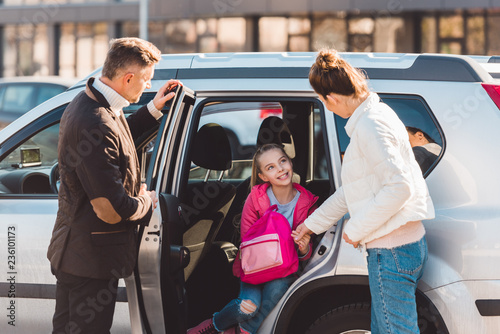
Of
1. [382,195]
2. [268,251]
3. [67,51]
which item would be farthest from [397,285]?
[67,51]

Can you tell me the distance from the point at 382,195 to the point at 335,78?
54 cm

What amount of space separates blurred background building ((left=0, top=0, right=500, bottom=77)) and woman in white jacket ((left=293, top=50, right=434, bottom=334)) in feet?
61.2

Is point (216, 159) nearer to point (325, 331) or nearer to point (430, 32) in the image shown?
point (325, 331)

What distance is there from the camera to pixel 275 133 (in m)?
3.95

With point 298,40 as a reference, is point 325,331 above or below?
below

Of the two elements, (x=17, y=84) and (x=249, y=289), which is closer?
(x=249, y=289)

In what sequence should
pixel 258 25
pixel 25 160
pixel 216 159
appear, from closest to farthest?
1. pixel 25 160
2. pixel 216 159
3. pixel 258 25

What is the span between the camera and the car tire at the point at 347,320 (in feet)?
9.85

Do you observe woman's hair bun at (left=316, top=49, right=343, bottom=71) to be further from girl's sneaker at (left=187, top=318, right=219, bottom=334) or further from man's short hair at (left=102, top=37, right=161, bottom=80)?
girl's sneaker at (left=187, top=318, right=219, bottom=334)

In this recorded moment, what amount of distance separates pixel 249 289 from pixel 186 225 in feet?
2.18

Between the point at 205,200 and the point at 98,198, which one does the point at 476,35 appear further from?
the point at 98,198

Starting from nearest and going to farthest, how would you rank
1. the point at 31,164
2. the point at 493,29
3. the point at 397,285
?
the point at 397,285 → the point at 31,164 → the point at 493,29

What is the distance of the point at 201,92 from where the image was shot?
330 cm

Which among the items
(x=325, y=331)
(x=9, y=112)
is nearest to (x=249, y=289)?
(x=325, y=331)
